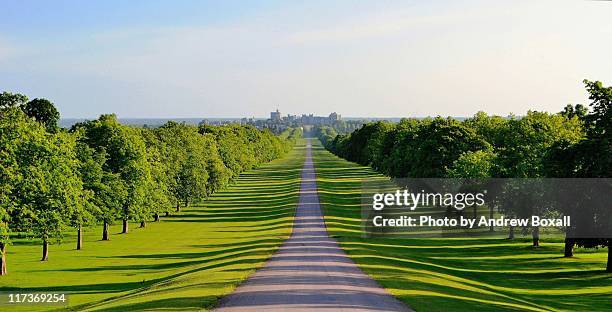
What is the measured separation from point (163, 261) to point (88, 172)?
57.8 ft

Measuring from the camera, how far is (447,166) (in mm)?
82750

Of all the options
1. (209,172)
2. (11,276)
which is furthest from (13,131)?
(209,172)

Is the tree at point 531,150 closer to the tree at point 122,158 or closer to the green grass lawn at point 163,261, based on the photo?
the green grass lawn at point 163,261

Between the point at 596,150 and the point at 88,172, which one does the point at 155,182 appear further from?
the point at 596,150

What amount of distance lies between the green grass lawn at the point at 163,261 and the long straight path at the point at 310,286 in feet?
4.30

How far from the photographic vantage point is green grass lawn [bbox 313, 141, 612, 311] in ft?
112

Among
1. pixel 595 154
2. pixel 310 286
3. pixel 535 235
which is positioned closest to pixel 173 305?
pixel 310 286

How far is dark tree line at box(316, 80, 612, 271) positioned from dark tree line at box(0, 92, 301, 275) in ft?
106

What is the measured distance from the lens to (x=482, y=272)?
4912 cm

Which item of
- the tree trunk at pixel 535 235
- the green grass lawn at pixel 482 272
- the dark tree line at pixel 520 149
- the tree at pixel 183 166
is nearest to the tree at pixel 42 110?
the tree at pixel 183 166

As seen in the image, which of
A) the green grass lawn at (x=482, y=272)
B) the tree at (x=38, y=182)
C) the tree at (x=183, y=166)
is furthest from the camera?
the tree at (x=183, y=166)

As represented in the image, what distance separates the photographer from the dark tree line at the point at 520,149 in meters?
42.7

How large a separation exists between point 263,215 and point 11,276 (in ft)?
147

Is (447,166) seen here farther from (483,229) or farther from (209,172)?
(209,172)
